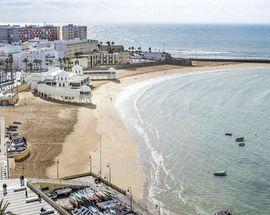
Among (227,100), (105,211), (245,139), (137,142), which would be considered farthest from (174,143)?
(227,100)

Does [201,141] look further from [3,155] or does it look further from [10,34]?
[10,34]

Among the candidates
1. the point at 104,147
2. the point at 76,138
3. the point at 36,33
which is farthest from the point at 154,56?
the point at 104,147

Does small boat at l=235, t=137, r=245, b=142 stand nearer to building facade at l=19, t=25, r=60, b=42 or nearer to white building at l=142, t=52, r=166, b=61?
white building at l=142, t=52, r=166, b=61

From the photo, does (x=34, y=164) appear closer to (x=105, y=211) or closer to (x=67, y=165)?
(x=67, y=165)

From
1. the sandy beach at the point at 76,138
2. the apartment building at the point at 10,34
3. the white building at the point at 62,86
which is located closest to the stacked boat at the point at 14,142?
the sandy beach at the point at 76,138

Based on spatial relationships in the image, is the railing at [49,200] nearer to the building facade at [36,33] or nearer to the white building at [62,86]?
the white building at [62,86]

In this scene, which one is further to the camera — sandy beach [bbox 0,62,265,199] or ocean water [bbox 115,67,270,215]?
sandy beach [bbox 0,62,265,199]

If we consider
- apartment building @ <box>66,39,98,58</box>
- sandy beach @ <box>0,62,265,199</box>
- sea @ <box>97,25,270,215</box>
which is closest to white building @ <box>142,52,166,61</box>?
apartment building @ <box>66,39,98,58</box>
